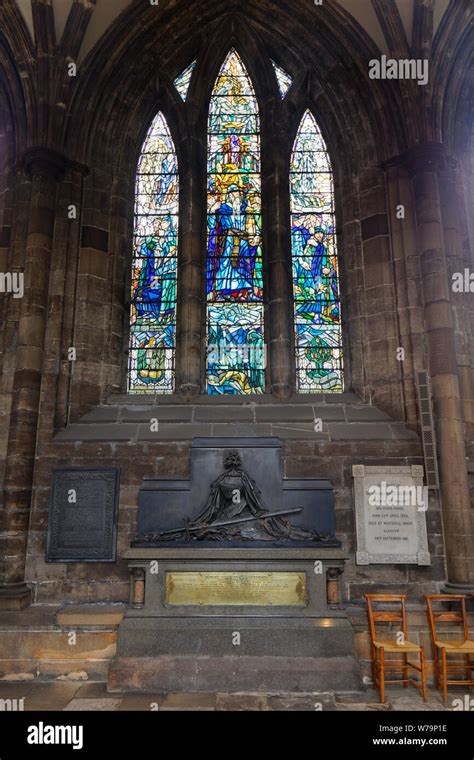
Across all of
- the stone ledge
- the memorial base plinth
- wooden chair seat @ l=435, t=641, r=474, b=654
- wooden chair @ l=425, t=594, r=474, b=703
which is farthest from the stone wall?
→ the memorial base plinth

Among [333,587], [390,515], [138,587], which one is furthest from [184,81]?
[333,587]

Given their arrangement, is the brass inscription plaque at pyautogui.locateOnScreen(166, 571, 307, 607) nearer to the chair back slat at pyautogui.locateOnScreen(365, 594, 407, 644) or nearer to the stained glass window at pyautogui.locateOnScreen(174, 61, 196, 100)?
the chair back slat at pyautogui.locateOnScreen(365, 594, 407, 644)

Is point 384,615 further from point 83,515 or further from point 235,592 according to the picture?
point 83,515

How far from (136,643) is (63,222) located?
600 centimetres

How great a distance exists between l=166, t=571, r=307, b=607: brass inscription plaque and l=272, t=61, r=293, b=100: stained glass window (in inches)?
310

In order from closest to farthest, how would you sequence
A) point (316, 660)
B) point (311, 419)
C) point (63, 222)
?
point (316, 660)
point (311, 419)
point (63, 222)

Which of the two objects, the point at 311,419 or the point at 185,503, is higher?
the point at 311,419

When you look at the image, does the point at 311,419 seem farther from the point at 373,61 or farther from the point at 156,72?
the point at 156,72

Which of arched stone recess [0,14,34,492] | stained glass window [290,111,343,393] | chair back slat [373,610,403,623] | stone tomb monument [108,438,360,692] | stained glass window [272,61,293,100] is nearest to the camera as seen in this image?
stone tomb monument [108,438,360,692]

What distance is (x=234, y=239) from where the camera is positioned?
9547 millimetres

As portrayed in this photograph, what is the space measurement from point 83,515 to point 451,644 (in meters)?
4.55

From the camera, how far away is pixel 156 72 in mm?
9969

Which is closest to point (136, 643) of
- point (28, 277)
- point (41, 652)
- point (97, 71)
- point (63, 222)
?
point (41, 652)

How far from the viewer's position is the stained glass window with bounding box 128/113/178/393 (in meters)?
8.99
